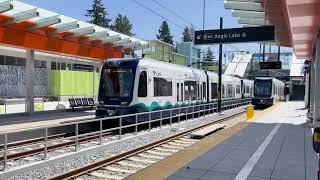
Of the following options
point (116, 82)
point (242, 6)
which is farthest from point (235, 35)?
point (116, 82)

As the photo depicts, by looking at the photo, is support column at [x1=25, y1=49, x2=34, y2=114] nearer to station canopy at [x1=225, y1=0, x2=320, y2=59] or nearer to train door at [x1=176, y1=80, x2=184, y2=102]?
train door at [x1=176, y1=80, x2=184, y2=102]

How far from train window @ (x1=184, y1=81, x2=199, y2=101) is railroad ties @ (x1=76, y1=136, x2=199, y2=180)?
9533 mm

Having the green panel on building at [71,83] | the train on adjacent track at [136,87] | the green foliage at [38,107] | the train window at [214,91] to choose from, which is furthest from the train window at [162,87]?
the green panel on building at [71,83]

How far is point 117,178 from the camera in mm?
8906

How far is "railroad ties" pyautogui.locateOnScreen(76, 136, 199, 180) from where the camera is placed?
30.0 ft

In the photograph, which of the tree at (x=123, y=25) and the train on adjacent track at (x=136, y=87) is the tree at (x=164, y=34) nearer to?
the tree at (x=123, y=25)

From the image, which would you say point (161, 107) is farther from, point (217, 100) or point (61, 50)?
point (217, 100)

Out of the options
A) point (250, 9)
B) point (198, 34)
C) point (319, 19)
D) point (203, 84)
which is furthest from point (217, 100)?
point (319, 19)

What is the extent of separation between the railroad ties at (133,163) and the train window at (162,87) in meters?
5.02

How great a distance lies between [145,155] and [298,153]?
429 cm

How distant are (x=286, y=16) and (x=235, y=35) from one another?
9.11 metres

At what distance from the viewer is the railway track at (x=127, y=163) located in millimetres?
9031

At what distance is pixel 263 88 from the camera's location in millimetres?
41219

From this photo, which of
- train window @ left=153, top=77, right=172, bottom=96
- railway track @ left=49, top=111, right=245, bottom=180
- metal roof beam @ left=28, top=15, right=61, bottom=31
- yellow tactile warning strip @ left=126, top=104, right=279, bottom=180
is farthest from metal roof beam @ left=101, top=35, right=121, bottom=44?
yellow tactile warning strip @ left=126, top=104, right=279, bottom=180
